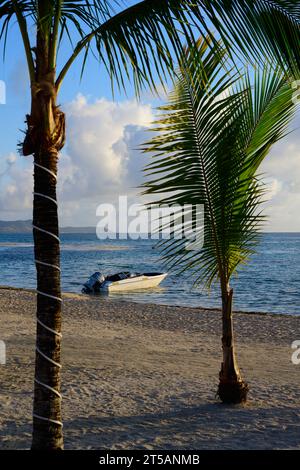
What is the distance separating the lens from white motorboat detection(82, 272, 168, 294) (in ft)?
91.5

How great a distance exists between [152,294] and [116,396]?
20618 mm

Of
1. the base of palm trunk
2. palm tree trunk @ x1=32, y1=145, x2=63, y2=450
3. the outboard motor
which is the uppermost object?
palm tree trunk @ x1=32, y1=145, x2=63, y2=450

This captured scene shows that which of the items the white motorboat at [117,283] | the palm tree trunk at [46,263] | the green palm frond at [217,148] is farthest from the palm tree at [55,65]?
the white motorboat at [117,283]

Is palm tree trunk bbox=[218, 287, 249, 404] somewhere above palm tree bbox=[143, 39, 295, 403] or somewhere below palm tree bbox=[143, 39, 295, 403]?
below

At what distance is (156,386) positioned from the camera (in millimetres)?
7965

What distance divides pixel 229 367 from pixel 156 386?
5.38ft

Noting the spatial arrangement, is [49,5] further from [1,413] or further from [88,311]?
[88,311]

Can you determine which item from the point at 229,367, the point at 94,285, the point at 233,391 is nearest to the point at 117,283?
the point at 94,285

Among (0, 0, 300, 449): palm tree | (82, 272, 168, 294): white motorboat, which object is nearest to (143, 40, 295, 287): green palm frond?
(0, 0, 300, 449): palm tree

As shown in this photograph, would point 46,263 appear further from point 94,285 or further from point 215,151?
point 94,285

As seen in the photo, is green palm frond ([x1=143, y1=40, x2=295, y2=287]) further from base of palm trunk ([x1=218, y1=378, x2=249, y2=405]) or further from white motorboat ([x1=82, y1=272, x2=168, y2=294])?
white motorboat ([x1=82, y1=272, x2=168, y2=294])

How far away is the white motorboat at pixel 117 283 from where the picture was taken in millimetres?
27875

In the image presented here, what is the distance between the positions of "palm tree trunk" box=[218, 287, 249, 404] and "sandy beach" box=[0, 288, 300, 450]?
0.59 ft
